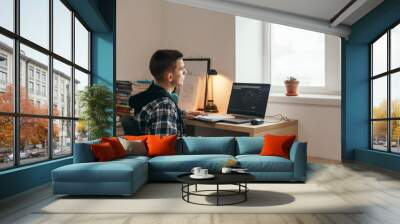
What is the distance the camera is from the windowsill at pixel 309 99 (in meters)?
10.2

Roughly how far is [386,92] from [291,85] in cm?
248

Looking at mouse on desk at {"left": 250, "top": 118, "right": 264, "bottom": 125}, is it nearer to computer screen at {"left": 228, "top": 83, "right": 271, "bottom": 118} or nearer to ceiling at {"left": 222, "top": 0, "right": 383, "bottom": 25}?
computer screen at {"left": 228, "top": 83, "right": 271, "bottom": 118}

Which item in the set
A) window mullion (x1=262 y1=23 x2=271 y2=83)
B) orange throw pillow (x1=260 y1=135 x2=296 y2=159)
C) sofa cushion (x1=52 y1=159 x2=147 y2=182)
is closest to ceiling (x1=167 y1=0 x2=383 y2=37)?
window mullion (x1=262 y1=23 x2=271 y2=83)

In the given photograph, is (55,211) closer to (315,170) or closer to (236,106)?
(315,170)

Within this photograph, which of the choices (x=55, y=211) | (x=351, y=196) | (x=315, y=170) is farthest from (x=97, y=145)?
(x=315, y=170)

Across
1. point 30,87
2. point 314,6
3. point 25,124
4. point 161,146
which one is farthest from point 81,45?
point 314,6

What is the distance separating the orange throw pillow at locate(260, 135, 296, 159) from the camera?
6.94 meters

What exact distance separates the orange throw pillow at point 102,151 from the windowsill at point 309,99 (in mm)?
5115

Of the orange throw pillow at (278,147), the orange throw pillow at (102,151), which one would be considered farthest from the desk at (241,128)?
the orange throw pillow at (102,151)

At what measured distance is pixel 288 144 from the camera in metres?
7.00

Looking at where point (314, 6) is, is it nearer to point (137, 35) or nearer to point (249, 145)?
point (249, 145)

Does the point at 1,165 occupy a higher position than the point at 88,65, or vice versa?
the point at 88,65

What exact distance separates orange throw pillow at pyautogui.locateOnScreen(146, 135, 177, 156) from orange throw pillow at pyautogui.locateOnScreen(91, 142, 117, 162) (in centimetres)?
82

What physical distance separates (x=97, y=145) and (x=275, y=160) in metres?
2.24
